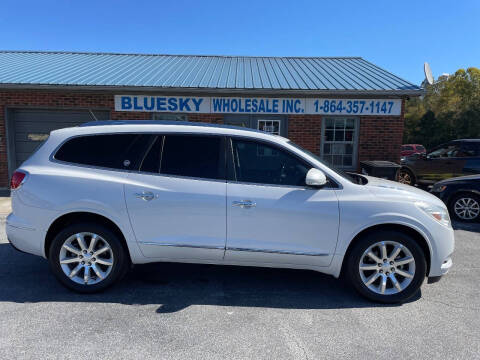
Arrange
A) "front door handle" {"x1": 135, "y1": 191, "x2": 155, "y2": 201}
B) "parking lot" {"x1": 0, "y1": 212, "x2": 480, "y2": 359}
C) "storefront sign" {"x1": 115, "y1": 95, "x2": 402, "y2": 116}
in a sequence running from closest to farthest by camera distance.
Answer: "parking lot" {"x1": 0, "y1": 212, "x2": 480, "y2": 359}
"front door handle" {"x1": 135, "y1": 191, "x2": 155, "y2": 201}
"storefront sign" {"x1": 115, "y1": 95, "x2": 402, "y2": 116}

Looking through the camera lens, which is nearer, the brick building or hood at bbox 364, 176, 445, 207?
hood at bbox 364, 176, 445, 207

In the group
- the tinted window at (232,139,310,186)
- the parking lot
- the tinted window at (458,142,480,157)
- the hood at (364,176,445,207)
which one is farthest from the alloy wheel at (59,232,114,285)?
the tinted window at (458,142,480,157)

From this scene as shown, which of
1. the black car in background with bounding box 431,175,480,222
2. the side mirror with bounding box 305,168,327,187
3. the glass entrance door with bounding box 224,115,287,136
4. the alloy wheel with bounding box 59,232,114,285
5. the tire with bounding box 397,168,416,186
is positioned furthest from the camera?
the tire with bounding box 397,168,416,186

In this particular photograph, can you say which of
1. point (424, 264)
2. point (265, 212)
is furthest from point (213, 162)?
point (424, 264)

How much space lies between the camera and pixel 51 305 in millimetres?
3244

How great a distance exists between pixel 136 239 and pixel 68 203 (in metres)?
0.78

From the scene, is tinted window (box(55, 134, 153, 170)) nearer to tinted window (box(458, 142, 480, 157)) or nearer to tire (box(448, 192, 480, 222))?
tire (box(448, 192, 480, 222))

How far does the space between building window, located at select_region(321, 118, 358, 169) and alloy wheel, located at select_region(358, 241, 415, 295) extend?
640cm

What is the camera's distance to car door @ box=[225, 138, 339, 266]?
3262mm

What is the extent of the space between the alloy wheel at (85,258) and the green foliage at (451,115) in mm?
34890

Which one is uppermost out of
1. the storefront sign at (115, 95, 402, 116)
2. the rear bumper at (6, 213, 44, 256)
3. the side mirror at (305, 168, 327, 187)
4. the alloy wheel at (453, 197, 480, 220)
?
the storefront sign at (115, 95, 402, 116)

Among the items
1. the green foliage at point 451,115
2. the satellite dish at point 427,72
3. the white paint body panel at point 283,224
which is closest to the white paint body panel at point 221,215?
the white paint body panel at point 283,224

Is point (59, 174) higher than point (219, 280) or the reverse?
higher

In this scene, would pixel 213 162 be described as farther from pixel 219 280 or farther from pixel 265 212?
pixel 219 280
